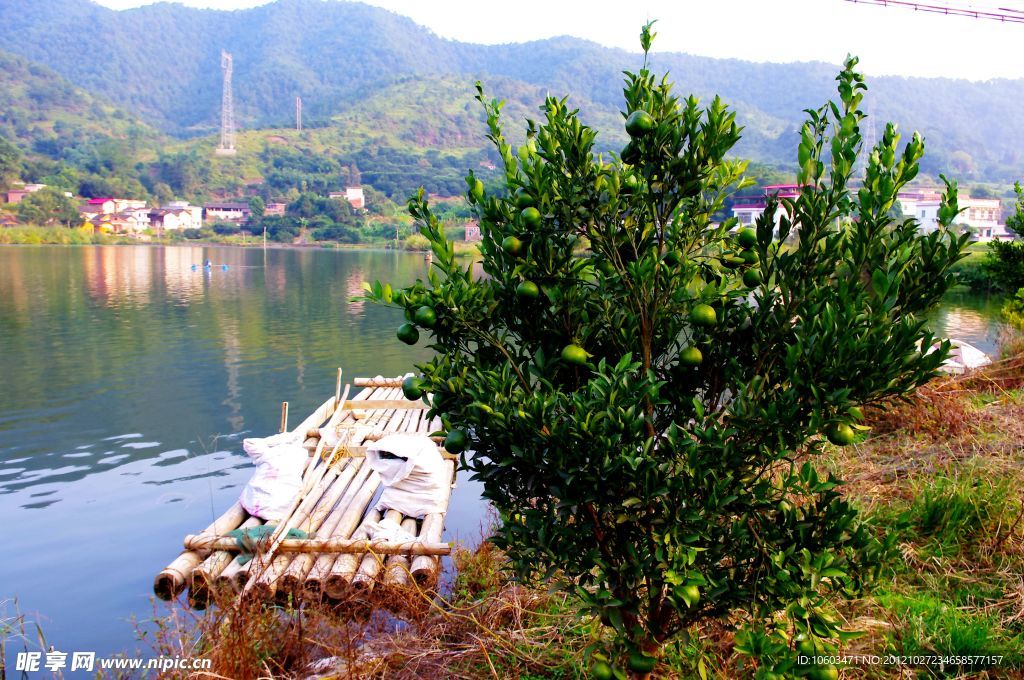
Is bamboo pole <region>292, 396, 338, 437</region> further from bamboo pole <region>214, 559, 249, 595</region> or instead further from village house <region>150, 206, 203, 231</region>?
village house <region>150, 206, 203, 231</region>

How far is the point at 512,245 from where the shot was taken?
264 cm

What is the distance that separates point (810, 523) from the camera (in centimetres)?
261

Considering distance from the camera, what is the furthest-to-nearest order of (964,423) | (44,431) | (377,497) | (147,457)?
(44,431), (147,457), (377,497), (964,423)

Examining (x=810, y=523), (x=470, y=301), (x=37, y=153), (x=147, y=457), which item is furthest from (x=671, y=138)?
(x=37, y=153)

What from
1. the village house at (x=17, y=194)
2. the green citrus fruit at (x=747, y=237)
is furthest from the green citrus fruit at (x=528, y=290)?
the village house at (x=17, y=194)

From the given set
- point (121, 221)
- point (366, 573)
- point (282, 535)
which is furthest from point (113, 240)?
point (366, 573)

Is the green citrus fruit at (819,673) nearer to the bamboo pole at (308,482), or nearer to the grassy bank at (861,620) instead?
the grassy bank at (861,620)

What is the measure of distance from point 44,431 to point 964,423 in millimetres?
15748

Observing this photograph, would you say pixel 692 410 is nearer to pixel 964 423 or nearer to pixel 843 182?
pixel 843 182

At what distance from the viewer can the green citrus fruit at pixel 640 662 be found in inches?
108

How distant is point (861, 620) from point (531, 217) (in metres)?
3.02

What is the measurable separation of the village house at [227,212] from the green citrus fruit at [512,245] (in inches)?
4720

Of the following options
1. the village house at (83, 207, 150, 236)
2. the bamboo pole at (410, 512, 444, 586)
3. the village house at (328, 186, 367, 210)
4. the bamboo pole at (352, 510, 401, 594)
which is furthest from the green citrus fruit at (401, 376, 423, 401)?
the village house at (328, 186, 367, 210)

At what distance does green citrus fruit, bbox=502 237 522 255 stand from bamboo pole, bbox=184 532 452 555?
5.02 metres
